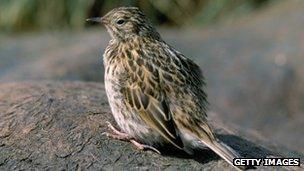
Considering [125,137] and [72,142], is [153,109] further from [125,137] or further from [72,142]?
[72,142]

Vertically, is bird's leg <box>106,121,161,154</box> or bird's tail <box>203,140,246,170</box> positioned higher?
bird's tail <box>203,140,246,170</box>

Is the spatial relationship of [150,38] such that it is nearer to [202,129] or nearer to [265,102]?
[202,129]

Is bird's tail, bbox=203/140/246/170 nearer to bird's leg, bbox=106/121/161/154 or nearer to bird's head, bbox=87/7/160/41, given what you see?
bird's leg, bbox=106/121/161/154

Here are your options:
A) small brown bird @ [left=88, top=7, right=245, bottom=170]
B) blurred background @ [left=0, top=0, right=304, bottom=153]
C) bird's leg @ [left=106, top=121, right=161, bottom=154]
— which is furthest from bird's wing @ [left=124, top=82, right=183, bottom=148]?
blurred background @ [left=0, top=0, right=304, bottom=153]

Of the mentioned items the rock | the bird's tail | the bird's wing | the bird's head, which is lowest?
the rock

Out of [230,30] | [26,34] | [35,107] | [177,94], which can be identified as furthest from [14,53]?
[177,94]

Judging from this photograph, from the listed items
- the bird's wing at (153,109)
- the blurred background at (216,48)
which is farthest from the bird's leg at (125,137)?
the blurred background at (216,48)

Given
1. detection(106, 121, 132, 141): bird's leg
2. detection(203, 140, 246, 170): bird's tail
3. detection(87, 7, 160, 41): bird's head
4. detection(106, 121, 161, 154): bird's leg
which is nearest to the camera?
detection(203, 140, 246, 170): bird's tail

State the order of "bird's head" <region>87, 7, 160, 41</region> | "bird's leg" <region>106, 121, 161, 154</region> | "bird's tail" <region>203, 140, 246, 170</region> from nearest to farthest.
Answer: "bird's tail" <region>203, 140, 246, 170</region>
"bird's leg" <region>106, 121, 161, 154</region>
"bird's head" <region>87, 7, 160, 41</region>

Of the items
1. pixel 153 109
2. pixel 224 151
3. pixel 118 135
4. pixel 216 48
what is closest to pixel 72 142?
pixel 118 135
